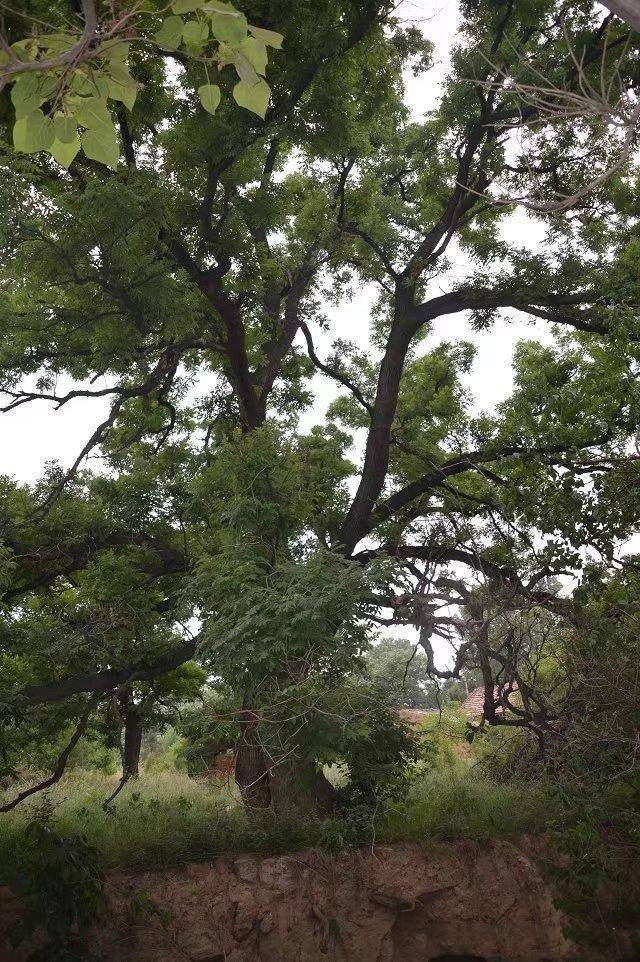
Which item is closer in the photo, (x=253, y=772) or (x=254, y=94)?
(x=254, y=94)

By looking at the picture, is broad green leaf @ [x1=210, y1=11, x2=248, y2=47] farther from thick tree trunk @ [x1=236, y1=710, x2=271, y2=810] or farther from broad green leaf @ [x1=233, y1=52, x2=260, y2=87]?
thick tree trunk @ [x1=236, y1=710, x2=271, y2=810]

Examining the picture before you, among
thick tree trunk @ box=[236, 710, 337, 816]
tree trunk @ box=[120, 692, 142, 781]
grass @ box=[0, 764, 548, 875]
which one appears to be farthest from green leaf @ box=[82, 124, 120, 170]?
tree trunk @ box=[120, 692, 142, 781]

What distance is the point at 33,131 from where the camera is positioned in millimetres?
1600

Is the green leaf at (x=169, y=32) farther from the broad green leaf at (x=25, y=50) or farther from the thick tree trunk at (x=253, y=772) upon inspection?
the thick tree trunk at (x=253, y=772)

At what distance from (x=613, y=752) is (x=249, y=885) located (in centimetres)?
386

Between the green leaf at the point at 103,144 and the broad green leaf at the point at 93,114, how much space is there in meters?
0.01

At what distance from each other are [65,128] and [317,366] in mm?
9498

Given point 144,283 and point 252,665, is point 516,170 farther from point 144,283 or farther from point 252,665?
point 252,665

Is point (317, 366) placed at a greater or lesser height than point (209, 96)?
greater

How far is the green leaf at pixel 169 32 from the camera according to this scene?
5.09 ft

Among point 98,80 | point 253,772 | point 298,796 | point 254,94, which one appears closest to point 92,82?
point 98,80

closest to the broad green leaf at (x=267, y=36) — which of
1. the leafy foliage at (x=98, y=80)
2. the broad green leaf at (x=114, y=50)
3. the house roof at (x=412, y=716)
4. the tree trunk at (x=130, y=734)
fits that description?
the leafy foliage at (x=98, y=80)

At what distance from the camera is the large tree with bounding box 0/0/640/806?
20.3 ft

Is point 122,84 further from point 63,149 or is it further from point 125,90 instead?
point 63,149
